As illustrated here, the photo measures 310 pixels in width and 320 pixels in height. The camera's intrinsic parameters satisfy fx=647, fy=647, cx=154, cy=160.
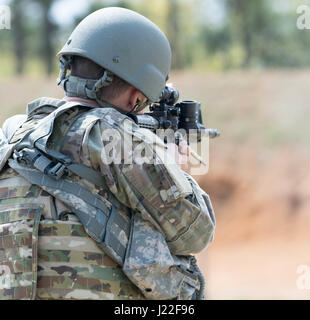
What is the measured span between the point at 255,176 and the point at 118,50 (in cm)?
1132

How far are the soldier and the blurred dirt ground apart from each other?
770cm

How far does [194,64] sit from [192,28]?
176cm

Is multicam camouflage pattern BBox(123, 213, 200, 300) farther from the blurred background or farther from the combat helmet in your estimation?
the blurred background

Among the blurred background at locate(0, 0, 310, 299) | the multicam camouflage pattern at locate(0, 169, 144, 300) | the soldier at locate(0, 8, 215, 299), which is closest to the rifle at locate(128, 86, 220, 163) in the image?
the soldier at locate(0, 8, 215, 299)

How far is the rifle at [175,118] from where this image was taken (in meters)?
3.93

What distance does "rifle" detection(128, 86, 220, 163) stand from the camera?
393cm

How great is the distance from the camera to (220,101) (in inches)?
638

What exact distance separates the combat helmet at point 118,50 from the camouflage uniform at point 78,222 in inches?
9.5

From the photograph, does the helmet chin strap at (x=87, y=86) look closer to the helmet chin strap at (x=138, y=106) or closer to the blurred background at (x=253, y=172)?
the helmet chin strap at (x=138, y=106)

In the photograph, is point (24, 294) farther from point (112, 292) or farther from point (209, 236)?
point (209, 236)

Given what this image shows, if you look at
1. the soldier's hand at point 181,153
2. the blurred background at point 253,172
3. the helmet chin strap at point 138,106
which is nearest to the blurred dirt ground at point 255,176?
the blurred background at point 253,172

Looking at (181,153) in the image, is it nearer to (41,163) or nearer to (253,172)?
(41,163)

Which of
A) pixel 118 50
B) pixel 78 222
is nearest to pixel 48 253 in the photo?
pixel 78 222

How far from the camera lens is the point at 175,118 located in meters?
4.18
